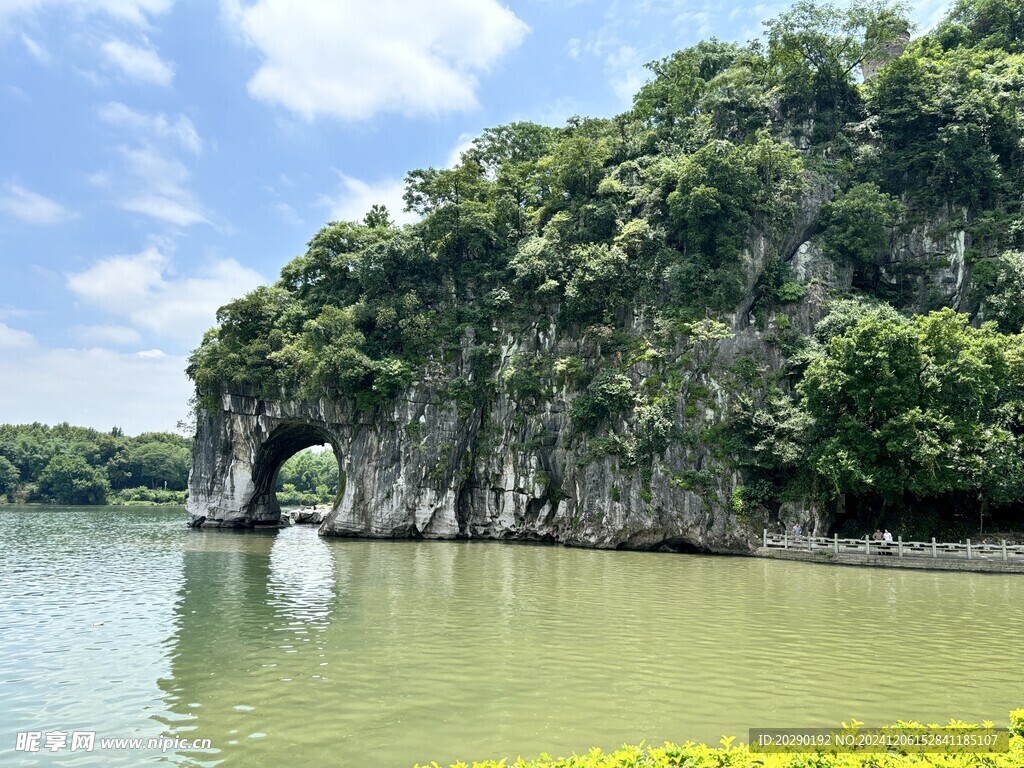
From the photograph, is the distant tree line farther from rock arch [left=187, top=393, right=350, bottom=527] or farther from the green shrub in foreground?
the green shrub in foreground

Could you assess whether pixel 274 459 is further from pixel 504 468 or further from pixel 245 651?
pixel 245 651

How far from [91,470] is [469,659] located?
84747 mm

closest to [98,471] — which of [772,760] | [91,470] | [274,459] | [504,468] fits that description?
[91,470]

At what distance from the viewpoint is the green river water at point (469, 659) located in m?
6.95

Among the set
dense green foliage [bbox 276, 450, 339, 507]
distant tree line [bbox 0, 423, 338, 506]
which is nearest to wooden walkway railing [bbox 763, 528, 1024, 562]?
distant tree line [bbox 0, 423, 338, 506]

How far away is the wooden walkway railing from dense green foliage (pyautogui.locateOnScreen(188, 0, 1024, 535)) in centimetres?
157

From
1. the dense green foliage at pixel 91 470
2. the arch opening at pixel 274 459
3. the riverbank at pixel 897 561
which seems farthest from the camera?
the dense green foliage at pixel 91 470

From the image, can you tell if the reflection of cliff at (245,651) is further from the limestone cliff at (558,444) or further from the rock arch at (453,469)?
the limestone cliff at (558,444)

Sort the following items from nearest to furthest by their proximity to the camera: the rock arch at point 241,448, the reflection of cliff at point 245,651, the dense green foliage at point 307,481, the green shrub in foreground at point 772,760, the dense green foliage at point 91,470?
the green shrub in foreground at point 772,760
the reflection of cliff at point 245,651
the rock arch at point 241,448
the dense green foliage at point 91,470
the dense green foliage at point 307,481

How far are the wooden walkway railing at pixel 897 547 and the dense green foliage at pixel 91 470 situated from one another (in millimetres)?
77882

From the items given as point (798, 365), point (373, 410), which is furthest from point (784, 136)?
point (373, 410)

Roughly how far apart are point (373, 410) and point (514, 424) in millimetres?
8042

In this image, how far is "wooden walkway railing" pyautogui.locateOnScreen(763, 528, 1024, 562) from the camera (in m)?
21.6

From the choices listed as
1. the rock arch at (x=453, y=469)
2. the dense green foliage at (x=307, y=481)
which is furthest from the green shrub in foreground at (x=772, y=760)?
the dense green foliage at (x=307, y=481)
